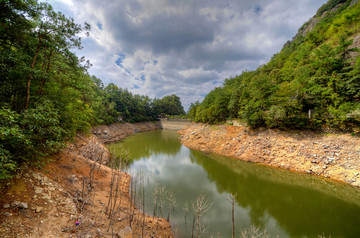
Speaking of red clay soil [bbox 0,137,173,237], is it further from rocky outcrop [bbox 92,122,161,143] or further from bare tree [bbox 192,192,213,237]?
rocky outcrop [bbox 92,122,161,143]

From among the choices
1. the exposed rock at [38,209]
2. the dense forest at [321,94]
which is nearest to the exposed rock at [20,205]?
the exposed rock at [38,209]

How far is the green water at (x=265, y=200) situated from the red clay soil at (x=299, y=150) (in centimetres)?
136

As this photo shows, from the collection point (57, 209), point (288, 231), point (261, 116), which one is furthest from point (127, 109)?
point (288, 231)

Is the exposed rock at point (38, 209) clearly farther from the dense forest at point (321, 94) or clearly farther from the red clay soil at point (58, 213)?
the dense forest at point (321, 94)

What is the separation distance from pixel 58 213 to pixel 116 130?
33677 mm

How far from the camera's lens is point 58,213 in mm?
4547

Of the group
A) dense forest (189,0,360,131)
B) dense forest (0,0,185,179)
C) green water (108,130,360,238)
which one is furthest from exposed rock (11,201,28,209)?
dense forest (189,0,360,131)

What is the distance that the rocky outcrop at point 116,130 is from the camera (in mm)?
27438

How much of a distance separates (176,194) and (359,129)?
17.3 m

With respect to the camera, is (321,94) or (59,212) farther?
(321,94)

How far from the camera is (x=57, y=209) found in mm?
4684

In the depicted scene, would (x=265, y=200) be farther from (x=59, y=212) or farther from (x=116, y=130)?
(x=116, y=130)

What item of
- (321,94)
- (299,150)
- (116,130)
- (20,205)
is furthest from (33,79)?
(116,130)

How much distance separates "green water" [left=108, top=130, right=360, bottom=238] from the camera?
6336 millimetres
